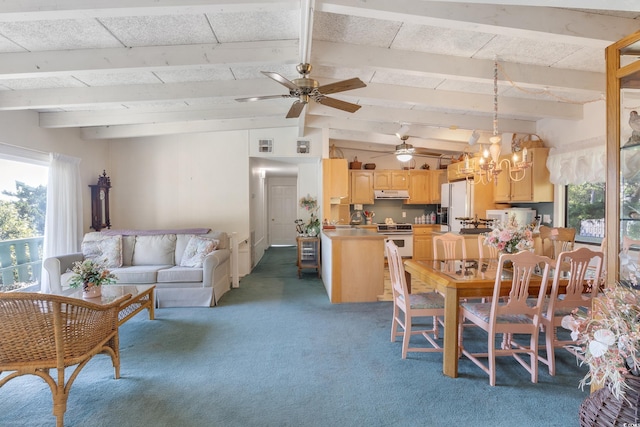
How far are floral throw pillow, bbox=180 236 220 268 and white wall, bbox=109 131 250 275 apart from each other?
1300mm

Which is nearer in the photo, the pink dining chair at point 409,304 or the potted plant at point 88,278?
the pink dining chair at point 409,304

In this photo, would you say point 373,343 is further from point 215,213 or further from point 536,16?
point 215,213

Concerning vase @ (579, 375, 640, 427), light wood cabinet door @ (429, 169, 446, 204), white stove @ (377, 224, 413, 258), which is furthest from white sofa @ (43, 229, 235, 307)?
light wood cabinet door @ (429, 169, 446, 204)

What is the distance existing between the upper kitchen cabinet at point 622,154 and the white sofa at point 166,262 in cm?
391

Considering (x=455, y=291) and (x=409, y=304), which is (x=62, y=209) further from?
(x=455, y=291)

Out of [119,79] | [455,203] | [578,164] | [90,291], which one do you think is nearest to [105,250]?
[90,291]

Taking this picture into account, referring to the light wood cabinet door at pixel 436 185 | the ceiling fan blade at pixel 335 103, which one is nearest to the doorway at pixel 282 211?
the light wood cabinet door at pixel 436 185

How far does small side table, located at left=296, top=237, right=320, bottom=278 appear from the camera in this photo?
18.6ft

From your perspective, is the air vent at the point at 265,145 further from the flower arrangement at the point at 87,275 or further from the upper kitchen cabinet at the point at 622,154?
the upper kitchen cabinet at the point at 622,154

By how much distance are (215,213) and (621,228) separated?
5.55m

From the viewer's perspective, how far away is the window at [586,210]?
13.1ft

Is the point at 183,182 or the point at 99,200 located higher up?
the point at 183,182

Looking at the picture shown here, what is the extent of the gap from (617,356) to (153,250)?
4.98 meters

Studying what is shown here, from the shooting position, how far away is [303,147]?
19.3 feet
